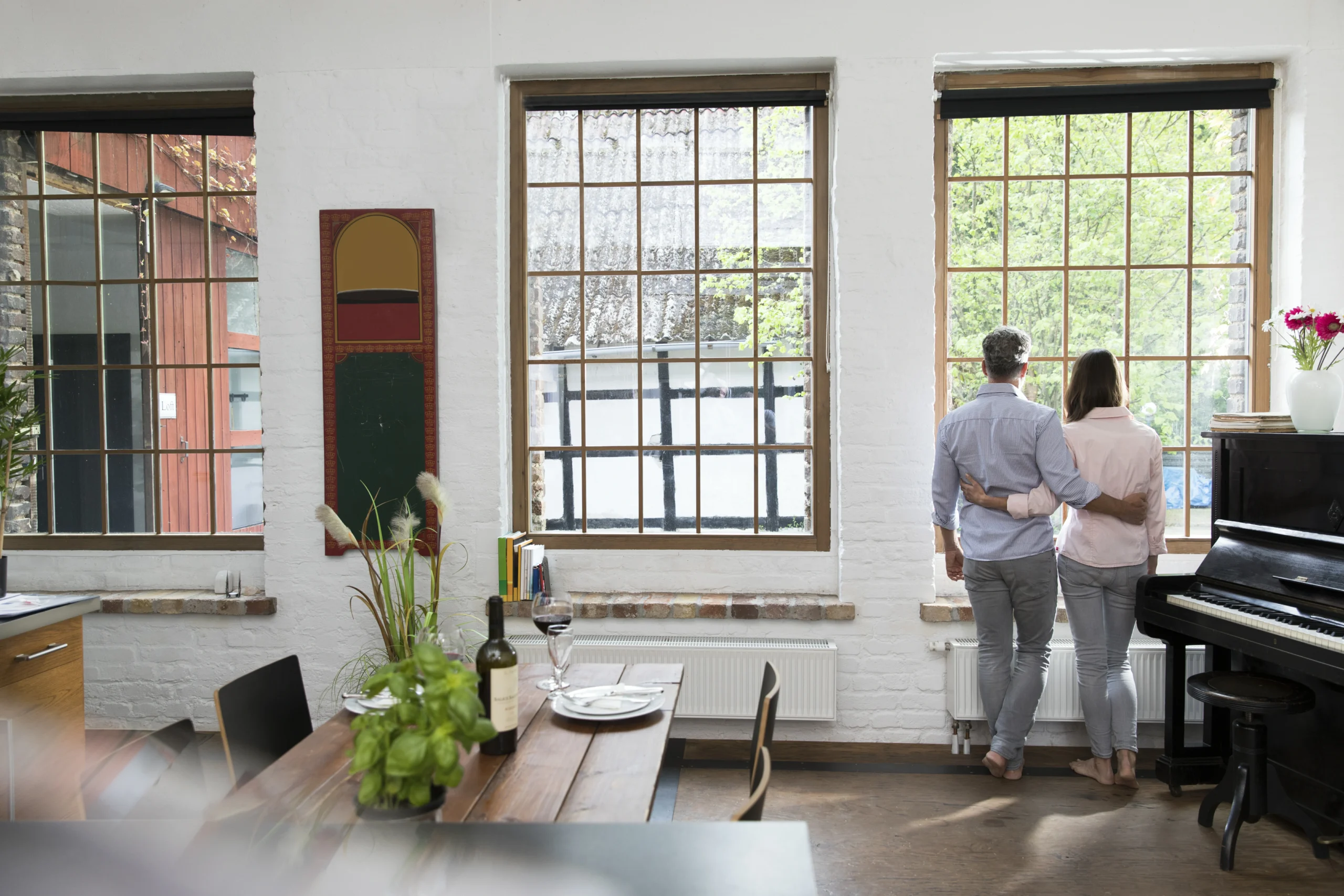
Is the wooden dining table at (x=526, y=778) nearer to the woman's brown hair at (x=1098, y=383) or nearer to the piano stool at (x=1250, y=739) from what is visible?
the piano stool at (x=1250, y=739)

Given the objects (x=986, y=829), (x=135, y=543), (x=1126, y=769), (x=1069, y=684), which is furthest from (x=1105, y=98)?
(x=135, y=543)

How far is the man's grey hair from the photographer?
13.3 feet

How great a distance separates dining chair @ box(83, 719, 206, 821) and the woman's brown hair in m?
3.50

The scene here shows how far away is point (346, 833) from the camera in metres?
1.35

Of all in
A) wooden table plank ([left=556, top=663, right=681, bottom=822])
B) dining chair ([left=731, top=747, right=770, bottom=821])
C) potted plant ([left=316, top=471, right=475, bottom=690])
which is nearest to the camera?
dining chair ([left=731, top=747, right=770, bottom=821])

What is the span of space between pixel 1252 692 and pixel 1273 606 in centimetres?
34

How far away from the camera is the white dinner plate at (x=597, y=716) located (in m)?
2.40

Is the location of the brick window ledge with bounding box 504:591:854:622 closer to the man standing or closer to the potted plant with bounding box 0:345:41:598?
the man standing

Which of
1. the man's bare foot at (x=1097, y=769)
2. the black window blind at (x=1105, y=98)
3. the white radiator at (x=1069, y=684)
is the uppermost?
the black window blind at (x=1105, y=98)

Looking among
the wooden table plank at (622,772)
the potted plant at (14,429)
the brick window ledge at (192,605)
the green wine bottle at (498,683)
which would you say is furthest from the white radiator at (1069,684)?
the potted plant at (14,429)

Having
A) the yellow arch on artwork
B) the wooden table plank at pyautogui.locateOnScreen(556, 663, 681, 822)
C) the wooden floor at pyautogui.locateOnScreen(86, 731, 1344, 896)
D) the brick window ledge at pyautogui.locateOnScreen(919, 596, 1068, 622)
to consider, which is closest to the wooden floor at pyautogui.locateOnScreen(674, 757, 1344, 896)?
the wooden floor at pyautogui.locateOnScreen(86, 731, 1344, 896)

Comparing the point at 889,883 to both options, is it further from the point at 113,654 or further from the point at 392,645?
the point at 113,654

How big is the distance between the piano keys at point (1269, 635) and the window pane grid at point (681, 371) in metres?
1.69

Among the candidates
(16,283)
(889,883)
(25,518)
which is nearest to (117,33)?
(16,283)
